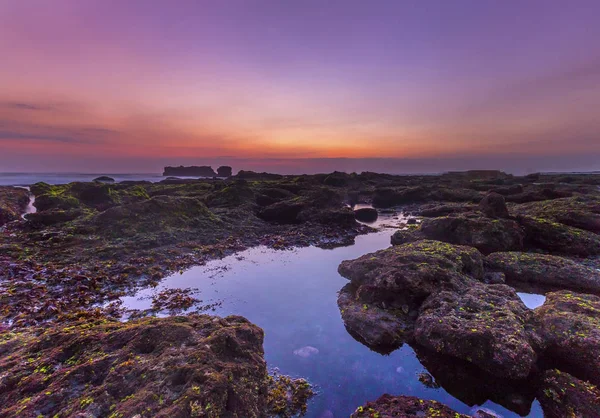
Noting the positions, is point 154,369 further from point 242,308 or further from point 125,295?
point 125,295

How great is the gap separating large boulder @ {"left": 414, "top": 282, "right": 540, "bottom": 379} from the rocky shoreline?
0.03 meters

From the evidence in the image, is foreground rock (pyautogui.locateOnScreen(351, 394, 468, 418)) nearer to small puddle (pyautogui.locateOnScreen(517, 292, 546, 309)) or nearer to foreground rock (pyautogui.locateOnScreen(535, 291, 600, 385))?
foreground rock (pyautogui.locateOnScreen(535, 291, 600, 385))

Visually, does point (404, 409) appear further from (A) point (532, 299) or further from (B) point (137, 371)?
(A) point (532, 299)

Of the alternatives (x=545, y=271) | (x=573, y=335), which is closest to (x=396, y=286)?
(x=573, y=335)

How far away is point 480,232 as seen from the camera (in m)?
13.8

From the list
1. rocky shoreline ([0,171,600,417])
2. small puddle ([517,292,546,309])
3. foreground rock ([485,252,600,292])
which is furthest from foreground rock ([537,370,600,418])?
foreground rock ([485,252,600,292])

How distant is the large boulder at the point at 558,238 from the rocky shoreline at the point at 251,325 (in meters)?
0.07

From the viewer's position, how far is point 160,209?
17969mm

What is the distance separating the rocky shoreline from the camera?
162 inches

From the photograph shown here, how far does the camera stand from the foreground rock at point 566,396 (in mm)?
4445

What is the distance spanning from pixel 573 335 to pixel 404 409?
14.2ft

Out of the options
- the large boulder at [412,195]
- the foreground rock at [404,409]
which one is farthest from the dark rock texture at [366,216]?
the foreground rock at [404,409]

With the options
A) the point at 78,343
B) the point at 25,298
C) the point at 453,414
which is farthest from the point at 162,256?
the point at 453,414

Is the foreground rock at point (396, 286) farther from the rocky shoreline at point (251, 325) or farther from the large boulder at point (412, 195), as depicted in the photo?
the large boulder at point (412, 195)
